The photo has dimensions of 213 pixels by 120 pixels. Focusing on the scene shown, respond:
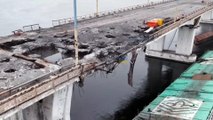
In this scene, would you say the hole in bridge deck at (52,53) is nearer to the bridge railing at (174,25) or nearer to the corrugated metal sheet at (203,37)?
the bridge railing at (174,25)

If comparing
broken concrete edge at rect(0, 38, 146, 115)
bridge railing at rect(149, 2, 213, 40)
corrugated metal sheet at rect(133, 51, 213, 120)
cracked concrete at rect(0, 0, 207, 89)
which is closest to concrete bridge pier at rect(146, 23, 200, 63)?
bridge railing at rect(149, 2, 213, 40)

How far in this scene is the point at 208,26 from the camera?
94.9 m

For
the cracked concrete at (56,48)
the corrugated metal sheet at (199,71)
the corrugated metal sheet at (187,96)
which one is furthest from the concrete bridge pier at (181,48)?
the cracked concrete at (56,48)

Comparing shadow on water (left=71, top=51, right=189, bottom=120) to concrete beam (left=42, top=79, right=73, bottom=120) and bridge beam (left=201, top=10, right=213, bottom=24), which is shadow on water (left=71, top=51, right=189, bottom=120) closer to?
concrete beam (left=42, top=79, right=73, bottom=120)

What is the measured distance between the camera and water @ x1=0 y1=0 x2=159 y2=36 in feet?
265

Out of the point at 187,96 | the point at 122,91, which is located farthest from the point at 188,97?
the point at 122,91

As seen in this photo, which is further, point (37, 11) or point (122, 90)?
point (37, 11)

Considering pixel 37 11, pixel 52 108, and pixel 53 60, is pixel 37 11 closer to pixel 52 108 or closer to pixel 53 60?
pixel 53 60

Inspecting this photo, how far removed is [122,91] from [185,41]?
23747 millimetres

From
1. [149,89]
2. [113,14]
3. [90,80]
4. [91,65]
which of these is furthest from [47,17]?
[91,65]

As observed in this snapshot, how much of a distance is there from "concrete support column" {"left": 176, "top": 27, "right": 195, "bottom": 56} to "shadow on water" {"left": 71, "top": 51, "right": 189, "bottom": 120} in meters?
3.35

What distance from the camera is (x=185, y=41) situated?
2500 inches

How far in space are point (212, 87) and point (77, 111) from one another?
2019 centimetres

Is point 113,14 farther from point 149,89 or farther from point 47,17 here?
point 47,17
